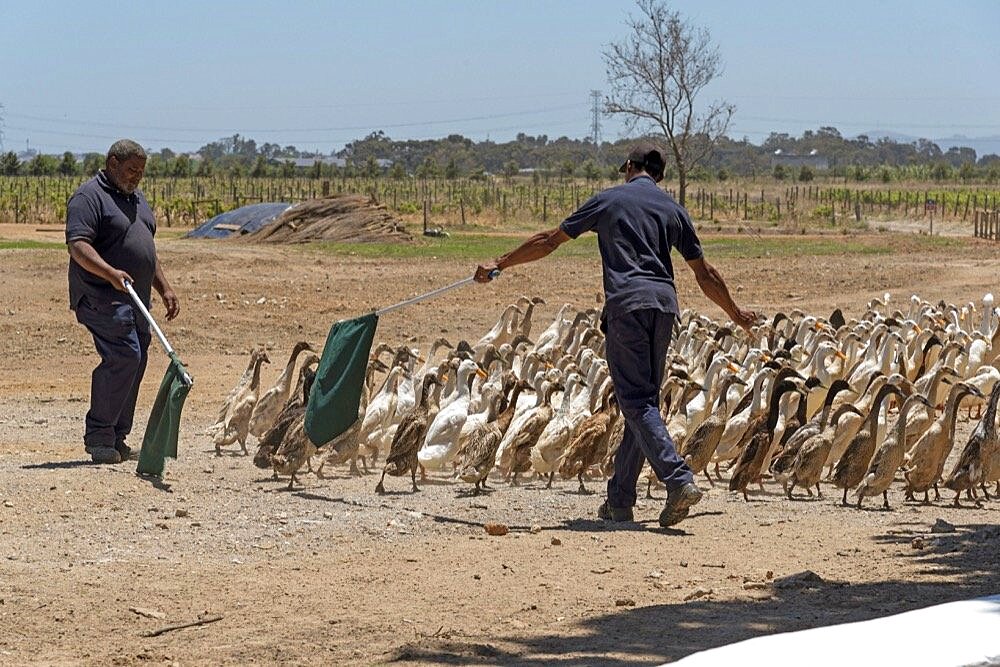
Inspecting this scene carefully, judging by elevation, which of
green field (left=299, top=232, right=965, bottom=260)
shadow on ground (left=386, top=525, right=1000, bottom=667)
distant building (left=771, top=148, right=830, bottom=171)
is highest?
distant building (left=771, top=148, right=830, bottom=171)

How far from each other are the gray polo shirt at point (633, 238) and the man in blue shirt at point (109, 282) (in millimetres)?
3528

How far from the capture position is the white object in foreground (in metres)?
4.69

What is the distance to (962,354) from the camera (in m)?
16.9

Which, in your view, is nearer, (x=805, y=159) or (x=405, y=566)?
(x=405, y=566)

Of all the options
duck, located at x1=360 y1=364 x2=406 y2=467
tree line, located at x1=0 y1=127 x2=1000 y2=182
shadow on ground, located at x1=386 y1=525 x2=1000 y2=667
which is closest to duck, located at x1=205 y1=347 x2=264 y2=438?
duck, located at x1=360 y1=364 x2=406 y2=467

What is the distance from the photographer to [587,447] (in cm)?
1231

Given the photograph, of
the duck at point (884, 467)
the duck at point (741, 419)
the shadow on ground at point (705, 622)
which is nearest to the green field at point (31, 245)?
the duck at point (741, 419)

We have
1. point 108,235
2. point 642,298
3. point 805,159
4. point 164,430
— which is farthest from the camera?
point 805,159

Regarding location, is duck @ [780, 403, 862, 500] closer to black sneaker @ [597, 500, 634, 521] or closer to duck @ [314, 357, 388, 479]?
black sneaker @ [597, 500, 634, 521]

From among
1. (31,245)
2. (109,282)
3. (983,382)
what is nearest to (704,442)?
(983,382)

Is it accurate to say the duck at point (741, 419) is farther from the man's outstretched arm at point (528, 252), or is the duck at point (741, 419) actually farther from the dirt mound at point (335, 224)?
the dirt mound at point (335, 224)

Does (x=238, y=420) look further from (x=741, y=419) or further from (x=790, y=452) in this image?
(x=790, y=452)

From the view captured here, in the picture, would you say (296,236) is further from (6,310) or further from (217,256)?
(6,310)

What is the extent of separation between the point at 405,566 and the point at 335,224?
31.5 m
